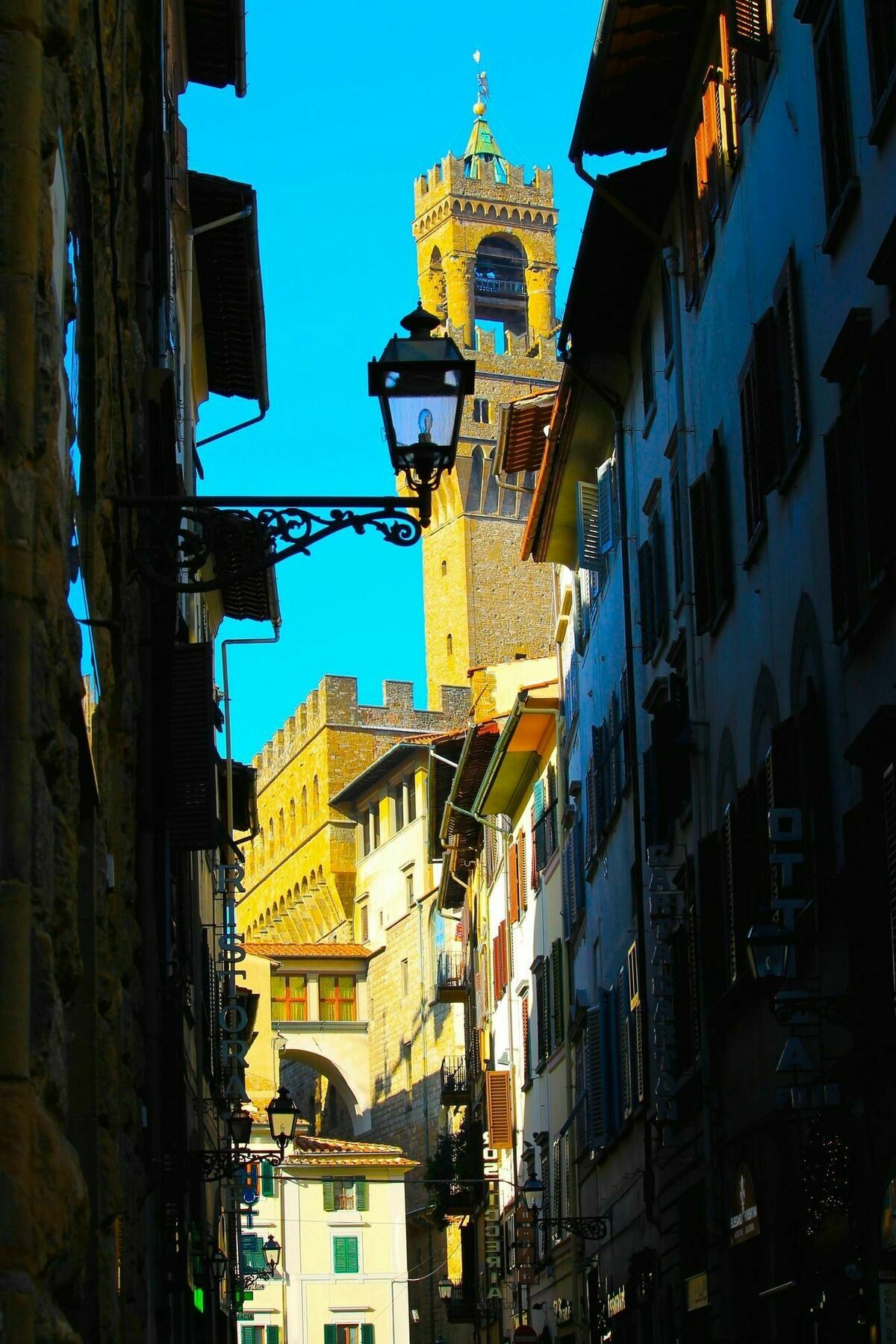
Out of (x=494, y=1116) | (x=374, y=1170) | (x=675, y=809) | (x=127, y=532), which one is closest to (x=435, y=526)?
(x=374, y=1170)

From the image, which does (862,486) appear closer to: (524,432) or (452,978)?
(524,432)

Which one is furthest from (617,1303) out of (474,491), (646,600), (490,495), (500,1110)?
(490,495)

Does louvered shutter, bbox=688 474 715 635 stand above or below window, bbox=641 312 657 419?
below

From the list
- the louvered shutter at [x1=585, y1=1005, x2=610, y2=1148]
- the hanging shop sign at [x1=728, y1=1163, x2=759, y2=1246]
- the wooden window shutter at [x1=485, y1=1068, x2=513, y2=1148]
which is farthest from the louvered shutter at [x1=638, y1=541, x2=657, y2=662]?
the wooden window shutter at [x1=485, y1=1068, x2=513, y2=1148]

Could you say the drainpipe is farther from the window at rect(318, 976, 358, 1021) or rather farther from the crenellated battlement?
the crenellated battlement

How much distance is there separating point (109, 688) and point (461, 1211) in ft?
130

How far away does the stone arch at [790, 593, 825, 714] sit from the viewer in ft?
37.8

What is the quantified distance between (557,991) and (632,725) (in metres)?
9.52

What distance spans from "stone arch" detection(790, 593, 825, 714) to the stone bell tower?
6989 cm

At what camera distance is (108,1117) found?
23.4 feet

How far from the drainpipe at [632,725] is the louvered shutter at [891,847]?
9419 millimetres

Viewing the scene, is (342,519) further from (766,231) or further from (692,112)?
(692,112)

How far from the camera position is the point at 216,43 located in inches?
818

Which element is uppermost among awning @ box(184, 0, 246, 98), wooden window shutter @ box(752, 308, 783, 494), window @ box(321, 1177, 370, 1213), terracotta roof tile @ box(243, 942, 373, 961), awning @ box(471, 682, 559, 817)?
awning @ box(184, 0, 246, 98)
